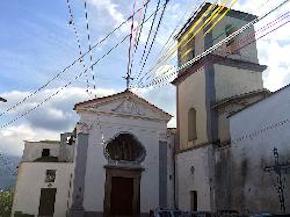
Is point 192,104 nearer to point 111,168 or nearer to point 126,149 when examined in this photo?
point 126,149

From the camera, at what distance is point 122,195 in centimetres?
2559

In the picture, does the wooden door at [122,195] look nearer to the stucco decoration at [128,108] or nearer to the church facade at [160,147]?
the church facade at [160,147]

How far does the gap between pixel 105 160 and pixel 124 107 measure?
14.8ft

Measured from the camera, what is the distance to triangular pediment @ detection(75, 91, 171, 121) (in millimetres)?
25828

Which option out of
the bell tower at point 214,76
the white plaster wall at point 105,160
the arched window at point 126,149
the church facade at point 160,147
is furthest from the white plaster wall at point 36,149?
the bell tower at point 214,76

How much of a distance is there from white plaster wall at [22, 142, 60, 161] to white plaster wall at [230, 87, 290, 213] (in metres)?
20.2

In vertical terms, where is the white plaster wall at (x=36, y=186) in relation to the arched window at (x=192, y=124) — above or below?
below

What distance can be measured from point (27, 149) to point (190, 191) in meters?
18.1

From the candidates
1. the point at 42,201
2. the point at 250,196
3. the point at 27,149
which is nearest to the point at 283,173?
the point at 250,196

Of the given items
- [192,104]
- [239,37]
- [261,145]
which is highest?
[239,37]

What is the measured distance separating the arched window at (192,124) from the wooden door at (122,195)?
547 centimetres

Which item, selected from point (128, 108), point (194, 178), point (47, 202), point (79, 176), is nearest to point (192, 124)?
point (194, 178)

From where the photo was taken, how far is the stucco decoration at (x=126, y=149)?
2588 cm

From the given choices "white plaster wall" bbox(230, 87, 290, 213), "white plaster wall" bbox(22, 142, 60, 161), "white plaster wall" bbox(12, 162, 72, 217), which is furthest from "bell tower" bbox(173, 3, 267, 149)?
"white plaster wall" bbox(22, 142, 60, 161)
